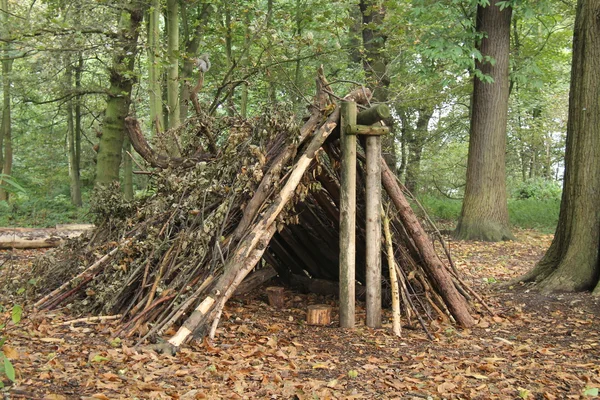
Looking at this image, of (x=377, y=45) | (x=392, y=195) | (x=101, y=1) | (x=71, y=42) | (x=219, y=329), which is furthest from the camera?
(x=377, y=45)

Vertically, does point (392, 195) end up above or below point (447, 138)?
below

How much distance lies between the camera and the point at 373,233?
16.2 feet

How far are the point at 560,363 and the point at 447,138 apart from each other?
15620mm

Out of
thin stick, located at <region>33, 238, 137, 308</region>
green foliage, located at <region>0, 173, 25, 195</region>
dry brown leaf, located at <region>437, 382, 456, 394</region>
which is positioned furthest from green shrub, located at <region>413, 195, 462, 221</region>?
green foliage, located at <region>0, 173, 25, 195</region>

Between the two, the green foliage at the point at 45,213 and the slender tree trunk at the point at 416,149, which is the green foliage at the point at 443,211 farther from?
the green foliage at the point at 45,213

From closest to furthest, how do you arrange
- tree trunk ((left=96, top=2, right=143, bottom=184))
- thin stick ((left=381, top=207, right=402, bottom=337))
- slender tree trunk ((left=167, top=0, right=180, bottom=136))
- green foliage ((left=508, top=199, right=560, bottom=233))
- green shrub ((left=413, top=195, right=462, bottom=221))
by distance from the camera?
thin stick ((left=381, top=207, right=402, bottom=337)) → slender tree trunk ((left=167, top=0, right=180, bottom=136)) → tree trunk ((left=96, top=2, right=143, bottom=184)) → green foliage ((left=508, top=199, right=560, bottom=233)) → green shrub ((left=413, top=195, right=462, bottom=221))

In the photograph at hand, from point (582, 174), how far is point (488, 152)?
4601mm

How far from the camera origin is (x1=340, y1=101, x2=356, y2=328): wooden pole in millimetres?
4938

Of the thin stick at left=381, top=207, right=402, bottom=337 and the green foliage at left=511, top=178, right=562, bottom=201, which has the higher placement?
the green foliage at left=511, top=178, right=562, bottom=201

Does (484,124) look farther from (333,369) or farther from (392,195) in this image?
(333,369)

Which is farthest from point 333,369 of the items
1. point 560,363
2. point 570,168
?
point 570,168

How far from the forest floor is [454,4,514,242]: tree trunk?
4.77m

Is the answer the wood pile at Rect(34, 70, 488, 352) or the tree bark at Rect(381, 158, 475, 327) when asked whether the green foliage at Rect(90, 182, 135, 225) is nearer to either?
the wood pile at Rect(34, 70, 488, 352)

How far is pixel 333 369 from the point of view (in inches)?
Result: 154
